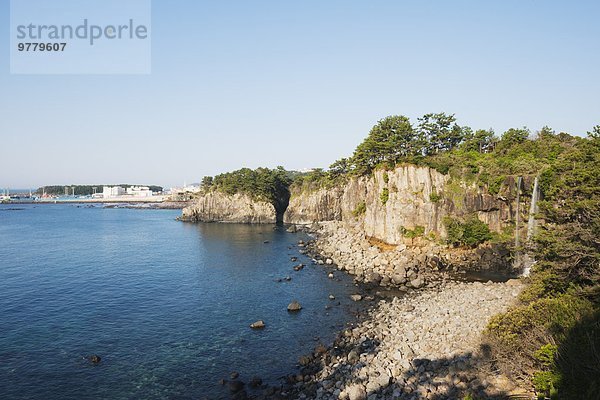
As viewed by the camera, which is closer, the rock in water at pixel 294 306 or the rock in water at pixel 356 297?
the rock in water at pixel 294 306

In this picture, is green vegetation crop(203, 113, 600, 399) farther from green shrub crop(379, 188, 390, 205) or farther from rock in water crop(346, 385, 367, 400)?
rock in water crop(346, 385, 367, 400)

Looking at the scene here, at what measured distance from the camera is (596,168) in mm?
24656

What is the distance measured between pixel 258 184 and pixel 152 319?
74.0m

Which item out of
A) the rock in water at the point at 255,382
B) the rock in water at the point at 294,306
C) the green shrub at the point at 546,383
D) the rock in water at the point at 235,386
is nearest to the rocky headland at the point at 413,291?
the rock in water at the point at 235,386

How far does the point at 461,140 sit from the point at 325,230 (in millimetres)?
35961

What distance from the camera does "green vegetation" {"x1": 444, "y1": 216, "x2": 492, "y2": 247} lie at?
164 feet

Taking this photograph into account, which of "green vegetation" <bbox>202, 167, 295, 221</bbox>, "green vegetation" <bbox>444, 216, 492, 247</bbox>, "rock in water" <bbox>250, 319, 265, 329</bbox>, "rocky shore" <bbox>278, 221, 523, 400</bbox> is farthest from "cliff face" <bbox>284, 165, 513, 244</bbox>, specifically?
"green vegetation" <bbox>202, 167, 295, 221</bbox>

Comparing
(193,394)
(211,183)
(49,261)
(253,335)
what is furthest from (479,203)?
(211,183)

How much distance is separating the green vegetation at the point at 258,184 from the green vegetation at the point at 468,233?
63.3 m

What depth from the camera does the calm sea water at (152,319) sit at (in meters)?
A: 23.7

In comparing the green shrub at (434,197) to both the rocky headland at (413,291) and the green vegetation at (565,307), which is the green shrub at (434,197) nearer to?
the rocky headland at (413,291)

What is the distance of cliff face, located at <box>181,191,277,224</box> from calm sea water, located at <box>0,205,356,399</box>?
4142cm

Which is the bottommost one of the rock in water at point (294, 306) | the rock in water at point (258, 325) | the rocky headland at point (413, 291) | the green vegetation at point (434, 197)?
the rock in water at point (258, 325)

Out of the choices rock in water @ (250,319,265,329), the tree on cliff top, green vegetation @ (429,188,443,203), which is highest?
the tree on cliff top
